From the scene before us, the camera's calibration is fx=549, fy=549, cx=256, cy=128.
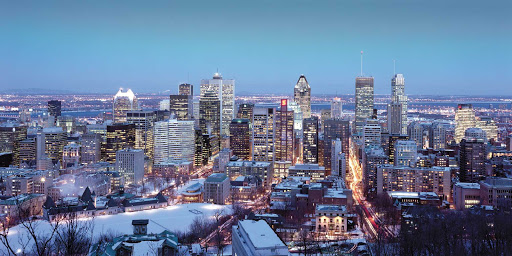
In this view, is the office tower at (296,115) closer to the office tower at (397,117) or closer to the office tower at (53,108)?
the office tower at (397,117)

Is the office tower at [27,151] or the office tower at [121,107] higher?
the office tower at [121,107]

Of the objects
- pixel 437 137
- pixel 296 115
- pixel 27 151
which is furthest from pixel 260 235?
pixel 296 115

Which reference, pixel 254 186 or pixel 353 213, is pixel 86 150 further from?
pixel 353 213

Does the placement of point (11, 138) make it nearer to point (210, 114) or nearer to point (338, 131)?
point (210, 114)

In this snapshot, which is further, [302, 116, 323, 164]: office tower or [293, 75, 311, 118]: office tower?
[293, 75, 311, 118]: office tower

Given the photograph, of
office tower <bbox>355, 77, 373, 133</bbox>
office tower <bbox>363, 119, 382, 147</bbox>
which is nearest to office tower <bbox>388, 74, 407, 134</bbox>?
office tower <bbox>355, 77, 373, 133</bbox>

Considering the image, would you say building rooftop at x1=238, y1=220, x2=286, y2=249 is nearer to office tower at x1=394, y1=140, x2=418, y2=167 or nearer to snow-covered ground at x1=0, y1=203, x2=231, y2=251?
snow-covered ground at x1=0, y1=203, x2=231, y2=251

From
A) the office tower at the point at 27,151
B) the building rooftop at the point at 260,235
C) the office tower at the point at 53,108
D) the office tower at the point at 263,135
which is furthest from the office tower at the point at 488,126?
the office tower at the point at 53,108
